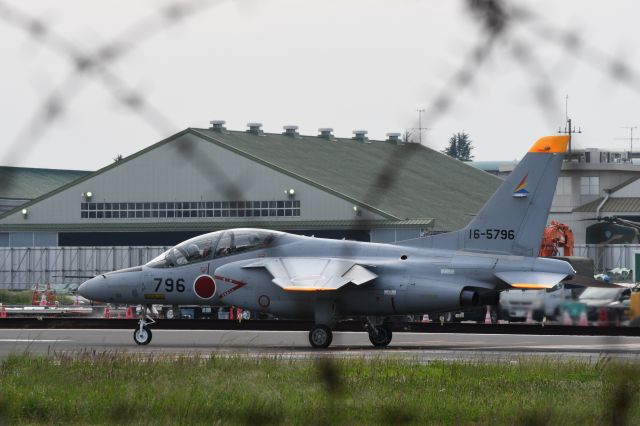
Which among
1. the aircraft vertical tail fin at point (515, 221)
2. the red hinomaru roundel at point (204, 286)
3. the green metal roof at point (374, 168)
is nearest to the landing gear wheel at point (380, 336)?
the aircraft vertical tail fin at point (515, 221)

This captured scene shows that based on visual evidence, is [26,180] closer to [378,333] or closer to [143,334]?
[378,333]

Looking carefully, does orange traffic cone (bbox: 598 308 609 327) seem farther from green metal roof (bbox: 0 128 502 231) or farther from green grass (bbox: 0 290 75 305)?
green grass (bbox: 0 290 75 305)

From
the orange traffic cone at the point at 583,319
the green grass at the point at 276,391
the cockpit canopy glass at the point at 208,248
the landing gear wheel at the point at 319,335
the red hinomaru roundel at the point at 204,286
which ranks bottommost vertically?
the green grass at the point at 276,391

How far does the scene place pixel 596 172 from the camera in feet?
9.60

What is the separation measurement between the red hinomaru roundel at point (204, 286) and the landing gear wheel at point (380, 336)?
11.3 feet

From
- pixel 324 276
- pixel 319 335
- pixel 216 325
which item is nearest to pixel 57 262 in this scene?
pixel 216 325

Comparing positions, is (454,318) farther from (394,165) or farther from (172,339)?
(394,165)

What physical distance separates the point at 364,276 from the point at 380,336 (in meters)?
2.85

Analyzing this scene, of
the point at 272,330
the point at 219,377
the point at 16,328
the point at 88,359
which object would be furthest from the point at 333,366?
the point at 16,328

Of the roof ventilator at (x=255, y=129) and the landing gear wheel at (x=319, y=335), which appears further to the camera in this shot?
the landing gear wheel at (x=319, y=335)

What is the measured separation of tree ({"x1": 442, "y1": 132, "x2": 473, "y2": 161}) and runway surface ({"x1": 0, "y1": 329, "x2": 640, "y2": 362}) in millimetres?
16028

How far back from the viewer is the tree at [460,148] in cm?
283

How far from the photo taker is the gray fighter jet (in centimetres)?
2195

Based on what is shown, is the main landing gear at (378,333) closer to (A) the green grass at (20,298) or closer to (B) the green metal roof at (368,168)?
(B) the green metal roof at (368,168)
